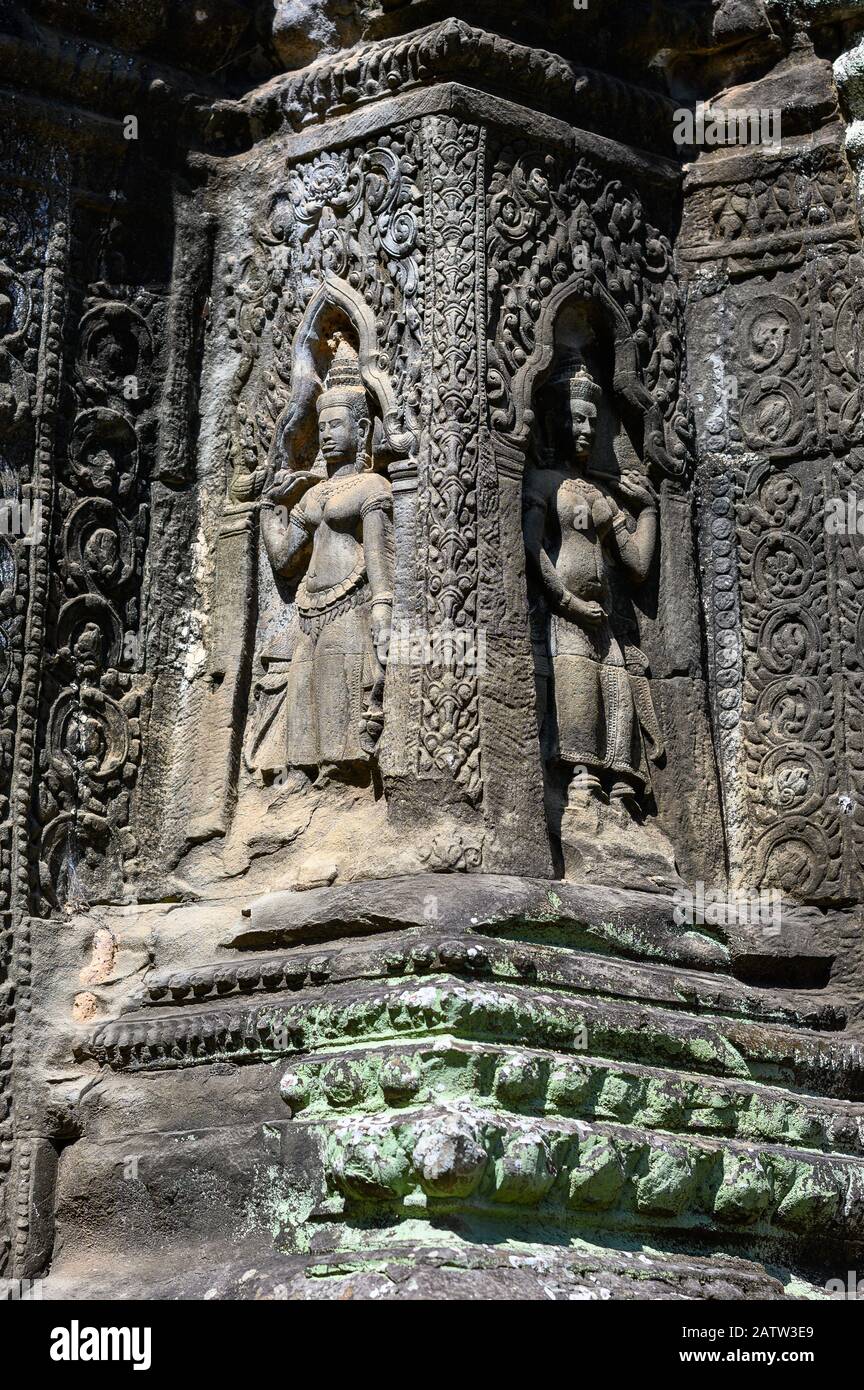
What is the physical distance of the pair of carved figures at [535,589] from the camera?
300 inches

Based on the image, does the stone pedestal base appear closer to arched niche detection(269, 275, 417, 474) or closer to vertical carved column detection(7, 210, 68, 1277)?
vertical carved column detection(7, 210, 68, 1277)

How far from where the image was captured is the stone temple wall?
6.85 m

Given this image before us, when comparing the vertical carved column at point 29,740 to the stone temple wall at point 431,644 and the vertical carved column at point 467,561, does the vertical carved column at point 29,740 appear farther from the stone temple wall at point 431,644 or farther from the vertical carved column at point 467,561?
the vertical carved column at point 467,561

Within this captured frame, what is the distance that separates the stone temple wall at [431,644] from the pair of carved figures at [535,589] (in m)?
0.02

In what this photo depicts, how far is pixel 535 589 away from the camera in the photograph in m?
7.79

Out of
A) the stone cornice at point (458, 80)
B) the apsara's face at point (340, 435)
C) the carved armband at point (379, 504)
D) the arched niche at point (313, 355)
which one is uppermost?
the stone cornice at point (458, 80)

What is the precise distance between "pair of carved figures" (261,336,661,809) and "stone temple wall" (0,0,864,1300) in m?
0.02

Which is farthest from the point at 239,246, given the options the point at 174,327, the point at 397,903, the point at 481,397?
the point at 397,903

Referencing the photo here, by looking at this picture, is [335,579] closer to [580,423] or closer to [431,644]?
[431,644]

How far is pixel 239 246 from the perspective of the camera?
8.63 metres

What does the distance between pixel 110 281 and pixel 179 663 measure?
1500 mm

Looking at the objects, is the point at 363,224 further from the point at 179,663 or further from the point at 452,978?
the point at 452,978

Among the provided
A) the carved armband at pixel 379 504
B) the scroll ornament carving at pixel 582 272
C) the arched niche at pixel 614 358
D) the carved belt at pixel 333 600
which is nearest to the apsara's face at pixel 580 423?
the arched niche at pixel 614 358

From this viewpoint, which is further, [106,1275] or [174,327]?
[174,327]
